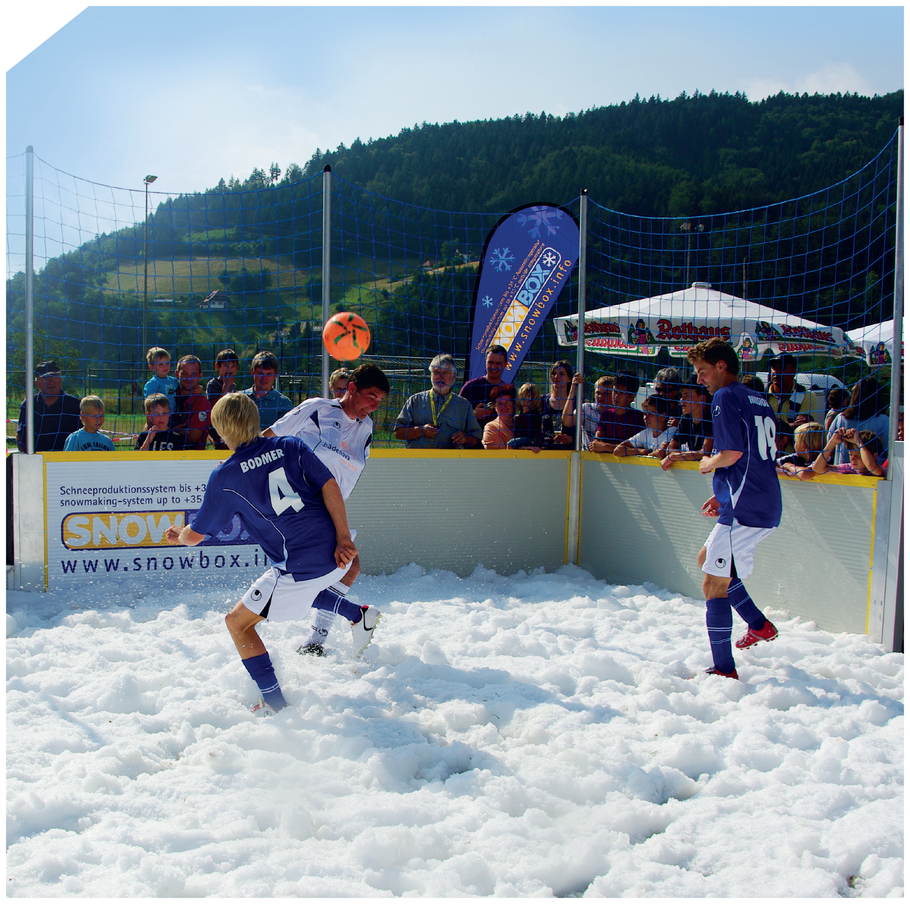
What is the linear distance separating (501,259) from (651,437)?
3.35 m

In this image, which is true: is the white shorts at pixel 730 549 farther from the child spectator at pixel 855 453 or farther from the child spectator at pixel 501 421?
the child spectator at pixel 501 421

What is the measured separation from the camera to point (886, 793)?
2893 mm

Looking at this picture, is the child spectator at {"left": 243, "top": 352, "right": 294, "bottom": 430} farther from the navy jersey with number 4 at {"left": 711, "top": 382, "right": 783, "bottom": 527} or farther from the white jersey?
the navy jersey with number 4 at {"left": 711, "top": 382, "right": 783, "bottom": 527}

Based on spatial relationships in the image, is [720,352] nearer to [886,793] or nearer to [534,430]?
[886,793]

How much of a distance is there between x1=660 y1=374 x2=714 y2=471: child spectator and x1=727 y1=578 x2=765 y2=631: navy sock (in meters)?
1.70

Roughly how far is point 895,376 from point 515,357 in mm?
4710

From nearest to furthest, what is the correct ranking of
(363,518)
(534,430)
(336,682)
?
(336,682)
(363,518)
(534,430)

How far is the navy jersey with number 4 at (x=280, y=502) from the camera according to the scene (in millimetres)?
3496

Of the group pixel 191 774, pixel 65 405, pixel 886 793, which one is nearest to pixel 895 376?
pixel 886 793

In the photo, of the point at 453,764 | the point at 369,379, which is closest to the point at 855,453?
the point at 369,379

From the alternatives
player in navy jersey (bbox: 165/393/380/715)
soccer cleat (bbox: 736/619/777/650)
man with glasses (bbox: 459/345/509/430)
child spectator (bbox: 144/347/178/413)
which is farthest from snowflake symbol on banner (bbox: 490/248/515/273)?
player in navy jersey (bbox: 165/393/380/715)

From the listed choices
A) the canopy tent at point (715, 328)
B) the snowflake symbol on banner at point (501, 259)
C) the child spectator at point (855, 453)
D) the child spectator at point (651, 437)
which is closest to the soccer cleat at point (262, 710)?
the child spectator at point (855, 453)

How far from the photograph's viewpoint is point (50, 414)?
5883 mm

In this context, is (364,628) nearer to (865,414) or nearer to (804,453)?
(804,453)
